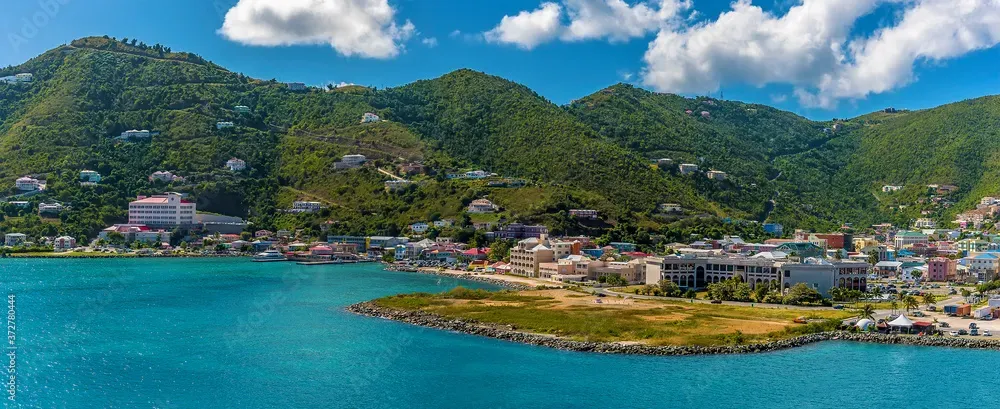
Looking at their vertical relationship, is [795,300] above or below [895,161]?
below

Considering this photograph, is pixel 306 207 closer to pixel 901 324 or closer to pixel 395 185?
pixel 395 185

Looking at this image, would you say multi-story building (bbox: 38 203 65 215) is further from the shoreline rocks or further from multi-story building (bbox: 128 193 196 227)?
the shoreline rocks

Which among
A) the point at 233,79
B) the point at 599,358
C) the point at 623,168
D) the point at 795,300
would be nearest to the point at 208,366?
the point at 599,358

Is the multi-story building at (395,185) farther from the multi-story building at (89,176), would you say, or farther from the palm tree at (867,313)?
the palm tree at (867,313)

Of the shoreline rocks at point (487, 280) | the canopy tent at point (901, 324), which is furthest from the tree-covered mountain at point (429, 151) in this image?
the canopy tent at point (901, 324)

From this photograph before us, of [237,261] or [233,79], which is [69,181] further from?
[233,79]

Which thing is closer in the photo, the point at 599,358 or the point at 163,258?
the point at 599,358
